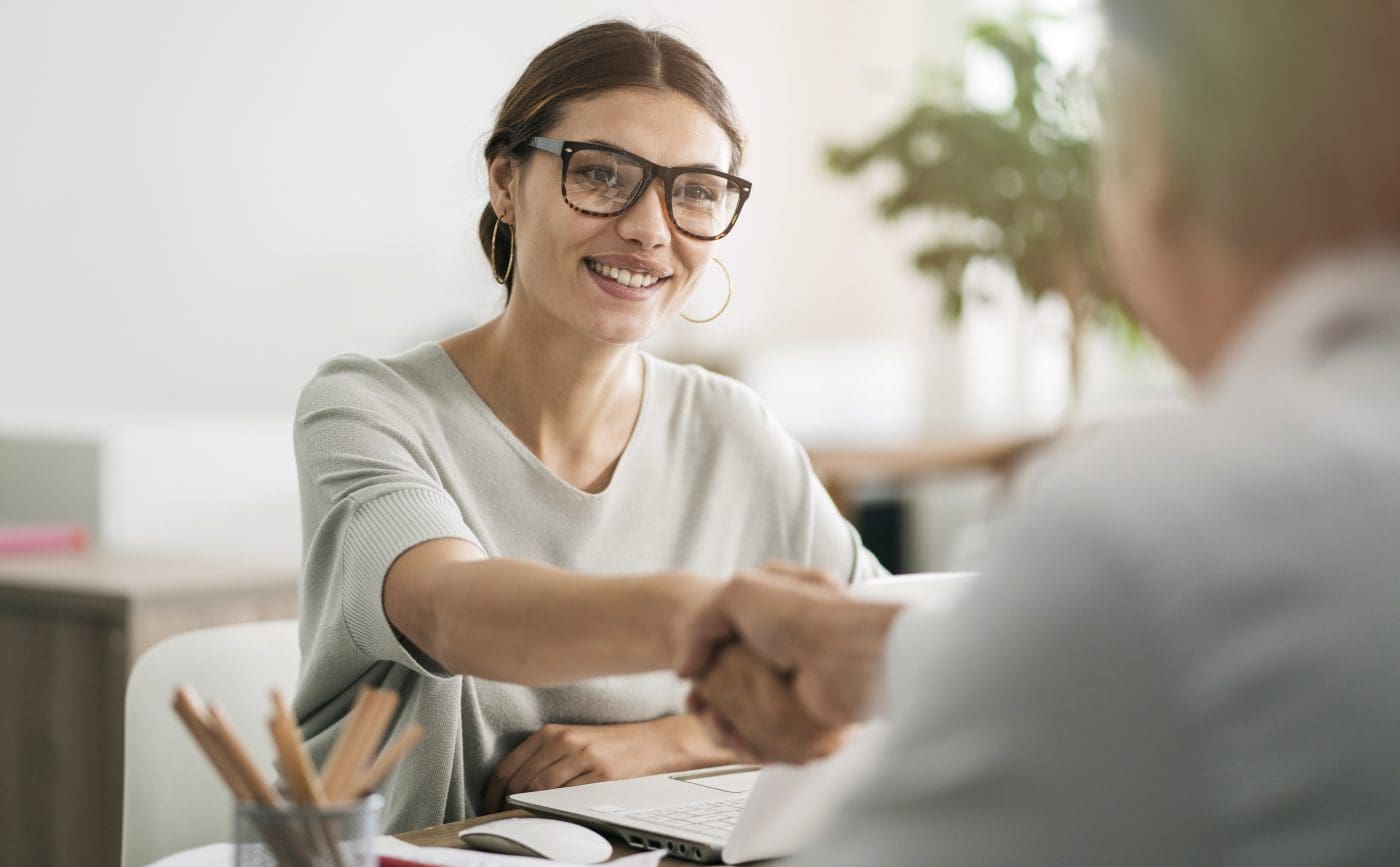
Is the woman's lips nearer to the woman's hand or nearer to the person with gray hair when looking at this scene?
the woman's hand

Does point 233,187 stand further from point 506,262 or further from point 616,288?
point 616,288

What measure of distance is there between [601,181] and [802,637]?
738mm

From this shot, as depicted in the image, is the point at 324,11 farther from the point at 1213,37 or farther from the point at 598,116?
the point at 1213,37

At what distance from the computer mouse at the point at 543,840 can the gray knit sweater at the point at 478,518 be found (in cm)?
23

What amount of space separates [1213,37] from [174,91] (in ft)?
11.8

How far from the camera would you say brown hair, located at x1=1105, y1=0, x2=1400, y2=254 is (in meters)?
0.52

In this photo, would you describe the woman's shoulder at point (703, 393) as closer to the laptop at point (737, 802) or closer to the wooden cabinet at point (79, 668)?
the laptop at point (737, 802)

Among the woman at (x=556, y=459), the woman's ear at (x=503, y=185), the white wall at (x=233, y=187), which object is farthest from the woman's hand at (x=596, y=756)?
the white wall at (x=233, y=187)

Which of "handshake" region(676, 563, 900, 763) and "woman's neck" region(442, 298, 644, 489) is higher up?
"woman's neck" region(442, 298, 644, 489)

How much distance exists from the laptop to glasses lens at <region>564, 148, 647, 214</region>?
0.57 metres

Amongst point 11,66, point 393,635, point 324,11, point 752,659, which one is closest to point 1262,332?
point 752,659

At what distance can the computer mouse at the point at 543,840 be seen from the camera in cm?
106

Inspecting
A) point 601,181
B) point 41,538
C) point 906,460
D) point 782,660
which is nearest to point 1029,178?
point 906,460

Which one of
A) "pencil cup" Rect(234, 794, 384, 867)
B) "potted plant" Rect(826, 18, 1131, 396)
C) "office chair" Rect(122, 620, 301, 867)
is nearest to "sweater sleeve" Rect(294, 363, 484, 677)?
"office chair" Rect(122, 620, 301, 867)
